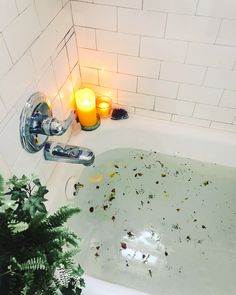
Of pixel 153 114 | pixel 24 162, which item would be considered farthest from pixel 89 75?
pixel 24 162

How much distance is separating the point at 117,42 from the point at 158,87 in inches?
11.0

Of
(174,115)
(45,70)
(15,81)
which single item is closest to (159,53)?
(174,115)

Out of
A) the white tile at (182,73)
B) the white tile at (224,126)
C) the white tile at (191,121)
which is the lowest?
the white tile at (182,73)

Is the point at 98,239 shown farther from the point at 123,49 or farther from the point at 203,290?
the point at 123,49

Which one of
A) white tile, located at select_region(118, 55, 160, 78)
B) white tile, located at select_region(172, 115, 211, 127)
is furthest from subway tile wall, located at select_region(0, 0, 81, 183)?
white tile, located at select_region(172, 115, 211, 127)

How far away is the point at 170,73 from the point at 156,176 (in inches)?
22.5

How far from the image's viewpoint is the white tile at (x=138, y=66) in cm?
124

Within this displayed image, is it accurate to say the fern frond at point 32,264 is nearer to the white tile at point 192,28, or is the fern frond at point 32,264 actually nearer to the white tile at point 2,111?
the white tile at point 2,111

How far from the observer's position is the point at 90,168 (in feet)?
5.08

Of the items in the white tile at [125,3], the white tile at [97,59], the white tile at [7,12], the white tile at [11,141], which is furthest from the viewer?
the white tile at [97,59]

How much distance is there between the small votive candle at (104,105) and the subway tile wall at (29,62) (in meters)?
0.27

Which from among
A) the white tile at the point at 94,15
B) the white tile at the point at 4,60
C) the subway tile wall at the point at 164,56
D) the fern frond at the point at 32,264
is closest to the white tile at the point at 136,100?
the subway tile wall at the point at 164,56

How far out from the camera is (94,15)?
1.15 meters

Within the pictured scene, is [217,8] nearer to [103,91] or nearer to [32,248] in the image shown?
[103,91]
